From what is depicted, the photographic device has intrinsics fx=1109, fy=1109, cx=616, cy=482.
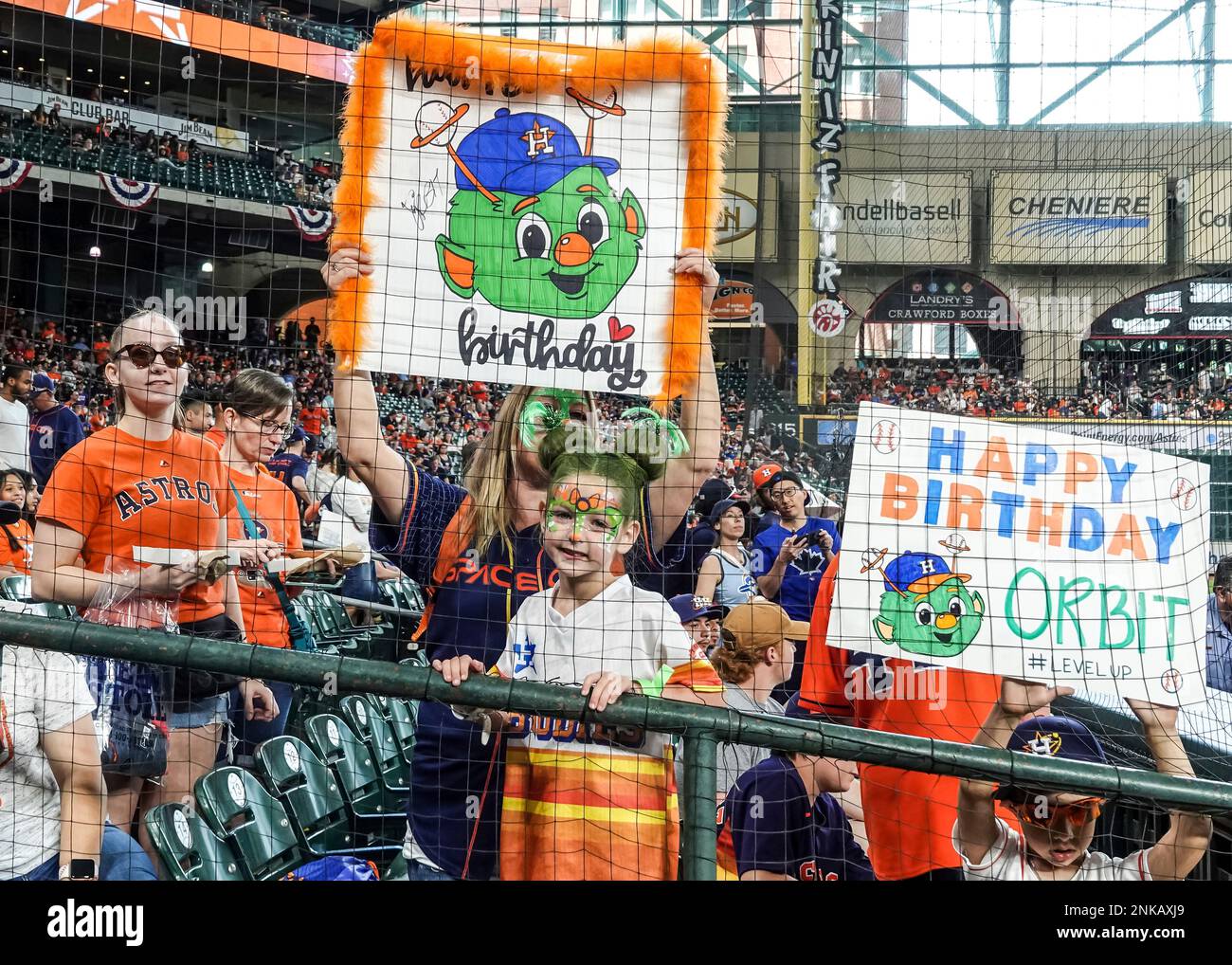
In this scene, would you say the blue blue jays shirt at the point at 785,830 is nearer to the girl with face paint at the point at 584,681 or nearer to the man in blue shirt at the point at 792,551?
the girl with face paint at the point at 584,681

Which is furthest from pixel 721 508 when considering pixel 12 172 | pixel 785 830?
pixel 12 172

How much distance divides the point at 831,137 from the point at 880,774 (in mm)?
6779

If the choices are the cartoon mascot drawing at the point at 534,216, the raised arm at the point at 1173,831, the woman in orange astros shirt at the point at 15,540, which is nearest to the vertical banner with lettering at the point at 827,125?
the cartoon mascot drawing at the point at 534,216

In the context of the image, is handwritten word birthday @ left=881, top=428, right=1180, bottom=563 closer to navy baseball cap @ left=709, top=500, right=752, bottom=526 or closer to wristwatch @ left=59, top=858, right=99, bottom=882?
navy baseball cap @ left=709, top=500, right=752, bottom=526

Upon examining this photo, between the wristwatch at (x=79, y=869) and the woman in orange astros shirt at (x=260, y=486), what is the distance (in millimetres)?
863

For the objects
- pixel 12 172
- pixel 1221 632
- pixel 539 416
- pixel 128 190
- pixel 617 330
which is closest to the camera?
pixel 617 330

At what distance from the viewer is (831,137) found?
30.1 feet

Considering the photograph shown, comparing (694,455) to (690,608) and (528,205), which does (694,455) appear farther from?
(528,205)

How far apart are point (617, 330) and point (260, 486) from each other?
175 cm

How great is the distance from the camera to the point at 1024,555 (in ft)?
11.9

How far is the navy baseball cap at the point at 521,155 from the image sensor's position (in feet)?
11.6

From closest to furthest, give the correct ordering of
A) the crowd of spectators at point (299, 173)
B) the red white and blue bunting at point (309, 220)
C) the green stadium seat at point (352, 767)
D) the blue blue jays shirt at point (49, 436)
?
the green stadium seat at point (352, 767), the blue blue jays shirt at point (49, 436), the red white and blue bunting at point (309, 220), the crowd of spectators at point (299, 173)
